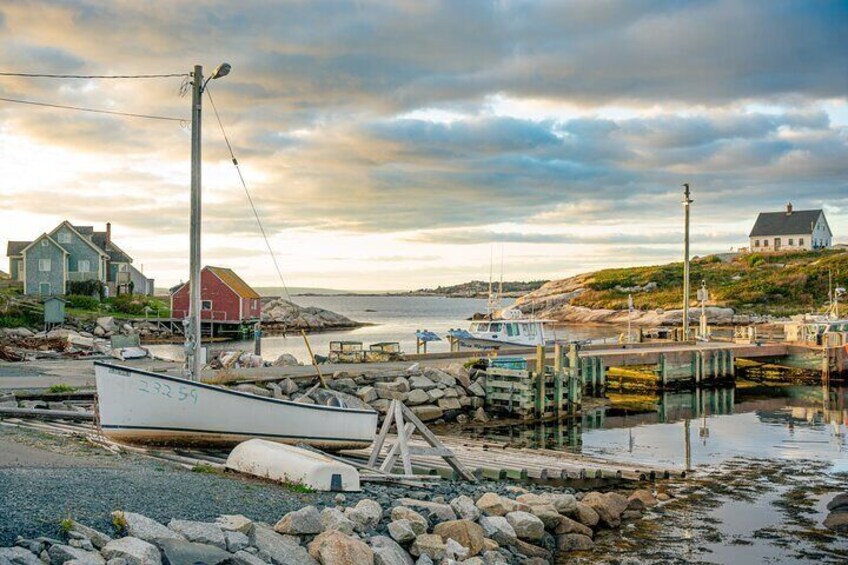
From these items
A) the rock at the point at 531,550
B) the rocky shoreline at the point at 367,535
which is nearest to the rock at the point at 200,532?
the rocky shoreline at the point at 367,535

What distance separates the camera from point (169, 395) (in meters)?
14.8

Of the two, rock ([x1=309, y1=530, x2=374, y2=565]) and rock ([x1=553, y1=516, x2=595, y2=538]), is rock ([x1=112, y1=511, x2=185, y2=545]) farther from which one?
rock ([x1=553, y1=516, x2=595, y2=538])

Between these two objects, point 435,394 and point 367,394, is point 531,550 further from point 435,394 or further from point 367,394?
point 435,394

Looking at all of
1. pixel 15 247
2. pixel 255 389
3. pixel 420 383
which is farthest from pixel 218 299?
pixel 255 389

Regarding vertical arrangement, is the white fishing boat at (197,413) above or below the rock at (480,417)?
above

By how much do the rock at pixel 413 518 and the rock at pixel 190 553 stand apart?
2.93 meters

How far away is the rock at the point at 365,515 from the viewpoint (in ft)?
34.0

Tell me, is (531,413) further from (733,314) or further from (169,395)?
(733,314)

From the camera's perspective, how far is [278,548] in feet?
30.1

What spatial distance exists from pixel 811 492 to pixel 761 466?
3.02 metres

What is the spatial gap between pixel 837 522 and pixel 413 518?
837cm

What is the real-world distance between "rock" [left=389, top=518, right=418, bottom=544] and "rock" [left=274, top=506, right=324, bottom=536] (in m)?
1.00

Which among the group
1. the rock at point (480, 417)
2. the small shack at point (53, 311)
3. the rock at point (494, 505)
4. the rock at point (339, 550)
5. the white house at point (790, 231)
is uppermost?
the white house at point (790, 231)

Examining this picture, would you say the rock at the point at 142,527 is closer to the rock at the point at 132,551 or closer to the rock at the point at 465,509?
the rock at the point at 132,551
